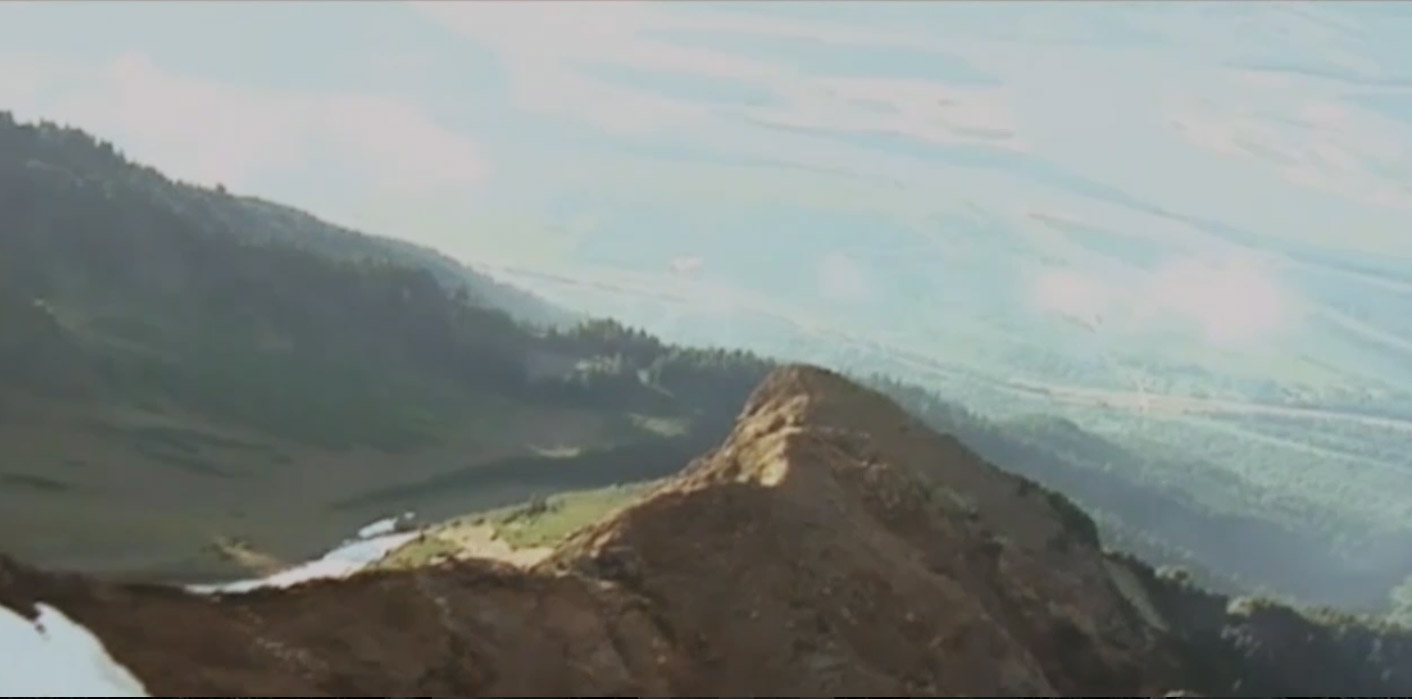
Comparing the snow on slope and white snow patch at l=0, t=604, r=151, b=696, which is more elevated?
white snow patch at l=0, t=604, r=151, b=696

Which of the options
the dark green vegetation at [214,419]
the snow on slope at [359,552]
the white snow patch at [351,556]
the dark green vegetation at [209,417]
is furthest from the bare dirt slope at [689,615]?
the dark green vegetation at [209,417]

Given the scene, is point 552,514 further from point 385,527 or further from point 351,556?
point 351,556

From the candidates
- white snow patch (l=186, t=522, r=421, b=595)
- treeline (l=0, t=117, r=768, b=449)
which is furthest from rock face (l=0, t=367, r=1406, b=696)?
treeline (l=0, t=117, r=768, b=449)

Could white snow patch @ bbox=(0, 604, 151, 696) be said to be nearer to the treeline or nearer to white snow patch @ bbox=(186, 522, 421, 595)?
white snow patch @ bbox=(186, 522, 421, 595)

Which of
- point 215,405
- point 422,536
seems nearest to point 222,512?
point 422,536

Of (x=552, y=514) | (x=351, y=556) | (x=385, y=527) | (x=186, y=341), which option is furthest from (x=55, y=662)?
(x=186, y=341)

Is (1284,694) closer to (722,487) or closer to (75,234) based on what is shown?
(722,487)
